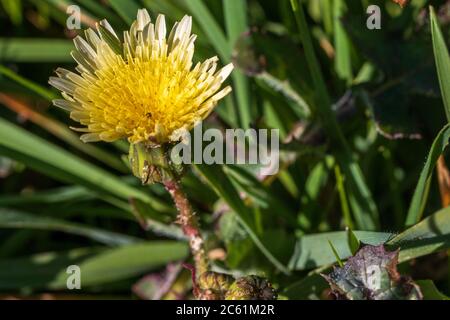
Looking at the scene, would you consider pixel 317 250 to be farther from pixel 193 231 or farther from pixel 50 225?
pixel 50 225

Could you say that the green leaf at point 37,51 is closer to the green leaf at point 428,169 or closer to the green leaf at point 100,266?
the green leaf at point 100,266

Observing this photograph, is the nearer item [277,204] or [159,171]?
[159,171]

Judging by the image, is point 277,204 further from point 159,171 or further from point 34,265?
point 34,265

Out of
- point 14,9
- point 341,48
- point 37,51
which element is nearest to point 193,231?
point 341,48

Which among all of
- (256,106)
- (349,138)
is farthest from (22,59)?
(349,138)

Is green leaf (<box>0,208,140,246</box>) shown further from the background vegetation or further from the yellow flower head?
the yellow flower head

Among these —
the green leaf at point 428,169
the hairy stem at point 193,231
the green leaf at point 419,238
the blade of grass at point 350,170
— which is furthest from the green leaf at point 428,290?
the hairy stem at point 193,231

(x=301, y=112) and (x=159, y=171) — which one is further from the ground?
(x=301, y=112)
